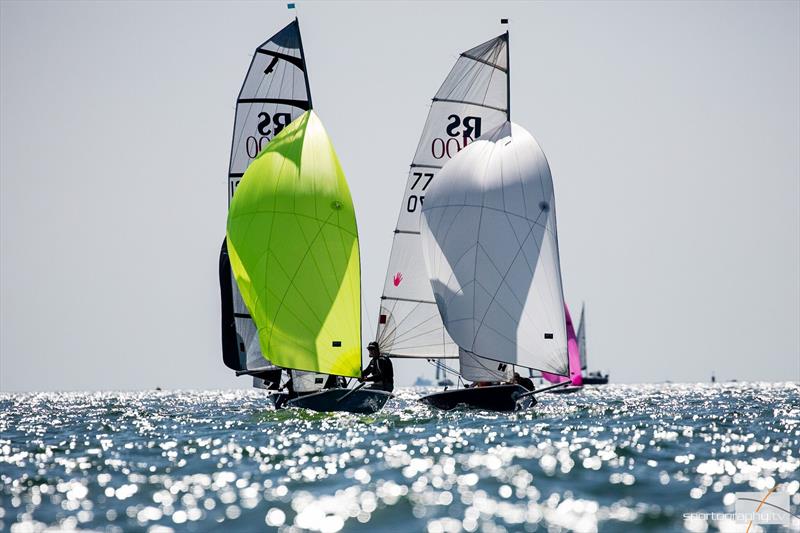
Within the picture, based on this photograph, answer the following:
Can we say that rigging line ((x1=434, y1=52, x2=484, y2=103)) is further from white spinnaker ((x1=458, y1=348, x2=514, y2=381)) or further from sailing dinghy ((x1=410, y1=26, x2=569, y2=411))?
white spinnaker ((x1=458, y1=348, x2=514, y2=381))

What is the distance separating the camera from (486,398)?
104ft

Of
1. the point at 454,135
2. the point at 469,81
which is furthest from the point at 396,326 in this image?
the point at 469,81

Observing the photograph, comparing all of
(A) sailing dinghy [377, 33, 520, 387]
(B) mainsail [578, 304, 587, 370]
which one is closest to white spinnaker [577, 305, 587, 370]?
(B) mainsail [578, 304, 587, 370]

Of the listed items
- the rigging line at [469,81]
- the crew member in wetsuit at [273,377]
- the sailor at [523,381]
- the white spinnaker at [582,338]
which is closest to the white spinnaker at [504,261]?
the sailor at [523,381]

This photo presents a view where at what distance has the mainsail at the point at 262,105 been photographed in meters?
37.2

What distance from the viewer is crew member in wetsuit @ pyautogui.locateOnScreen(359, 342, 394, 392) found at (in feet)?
110

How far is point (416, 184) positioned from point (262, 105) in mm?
6465

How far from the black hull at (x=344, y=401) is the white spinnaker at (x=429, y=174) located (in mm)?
5403

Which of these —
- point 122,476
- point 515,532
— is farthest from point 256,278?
point 515,532

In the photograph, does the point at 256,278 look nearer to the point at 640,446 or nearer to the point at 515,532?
the point at 640,446

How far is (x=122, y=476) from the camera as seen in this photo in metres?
17.6

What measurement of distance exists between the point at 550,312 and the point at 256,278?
8.79 m

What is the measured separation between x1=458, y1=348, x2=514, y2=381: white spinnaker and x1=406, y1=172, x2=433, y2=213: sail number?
548 cm

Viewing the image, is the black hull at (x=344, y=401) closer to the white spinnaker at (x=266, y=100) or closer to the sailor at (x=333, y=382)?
the sailor at (x=333, y=382)
